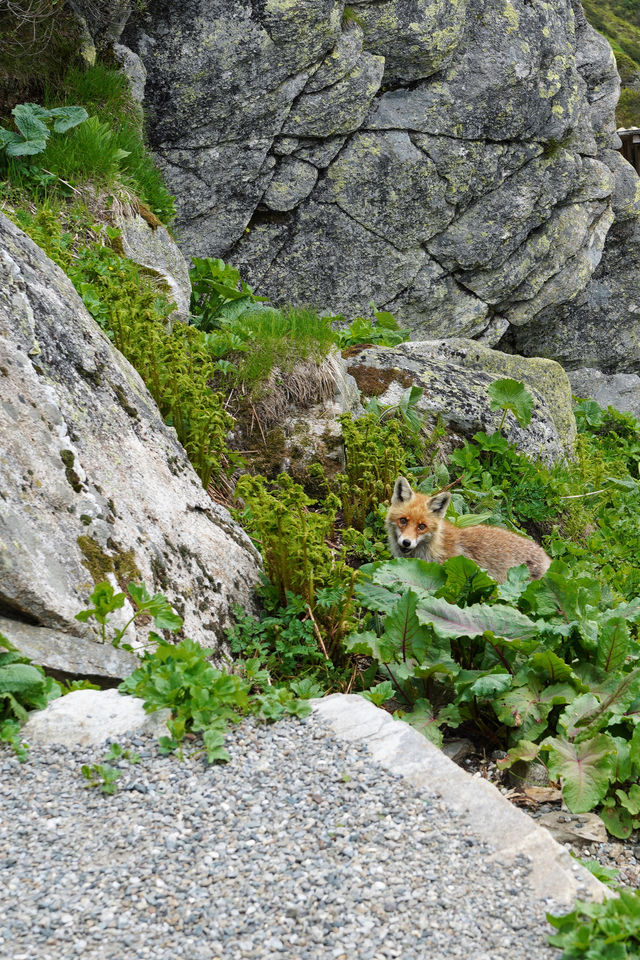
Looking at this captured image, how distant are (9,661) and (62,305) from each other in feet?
8.34

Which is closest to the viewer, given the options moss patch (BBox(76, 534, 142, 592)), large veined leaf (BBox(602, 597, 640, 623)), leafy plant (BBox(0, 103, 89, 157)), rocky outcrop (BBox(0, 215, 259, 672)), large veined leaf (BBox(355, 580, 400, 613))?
rocky outcrop (BBox(0, 215, 259, 672))

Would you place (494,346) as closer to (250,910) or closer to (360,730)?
(360,730)

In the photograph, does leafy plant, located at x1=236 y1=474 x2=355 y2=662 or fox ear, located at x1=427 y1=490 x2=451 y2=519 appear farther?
fox ear, located at x1=427 y1=490 x2=451 y2=519

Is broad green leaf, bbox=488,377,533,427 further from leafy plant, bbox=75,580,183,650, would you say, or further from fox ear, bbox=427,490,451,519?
leafy plant, bbox=75,580,183,650

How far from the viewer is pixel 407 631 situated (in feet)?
15.3

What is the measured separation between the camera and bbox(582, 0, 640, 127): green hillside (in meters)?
22.8

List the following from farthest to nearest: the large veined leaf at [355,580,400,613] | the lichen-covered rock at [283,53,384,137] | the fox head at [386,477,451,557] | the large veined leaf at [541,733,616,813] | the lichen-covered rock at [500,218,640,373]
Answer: the lichen-covered rock at [500,218,640,373] → the lichen-covered rock at [283,53,384,137] → the fox head at [386,477,451,557] → the large veined leaf at [355,580,400,613] → the large veined leaf at [541,733,616,813]

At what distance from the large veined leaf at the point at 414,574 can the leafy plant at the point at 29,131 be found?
19.2 ft

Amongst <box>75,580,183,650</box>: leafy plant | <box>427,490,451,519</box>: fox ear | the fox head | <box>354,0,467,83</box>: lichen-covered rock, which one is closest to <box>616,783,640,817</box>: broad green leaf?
<box>75,580,183,650</box>: leafy plant

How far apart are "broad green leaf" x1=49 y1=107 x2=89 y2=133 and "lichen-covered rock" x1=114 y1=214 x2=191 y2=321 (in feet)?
3.43

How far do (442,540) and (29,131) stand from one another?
5763 mm

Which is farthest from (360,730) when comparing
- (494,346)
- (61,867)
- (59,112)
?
(494,346)

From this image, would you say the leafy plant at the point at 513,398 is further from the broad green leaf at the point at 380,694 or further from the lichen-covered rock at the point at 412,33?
the lichen-covered rock at the point at 412,33

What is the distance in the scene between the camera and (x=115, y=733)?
3.63m
